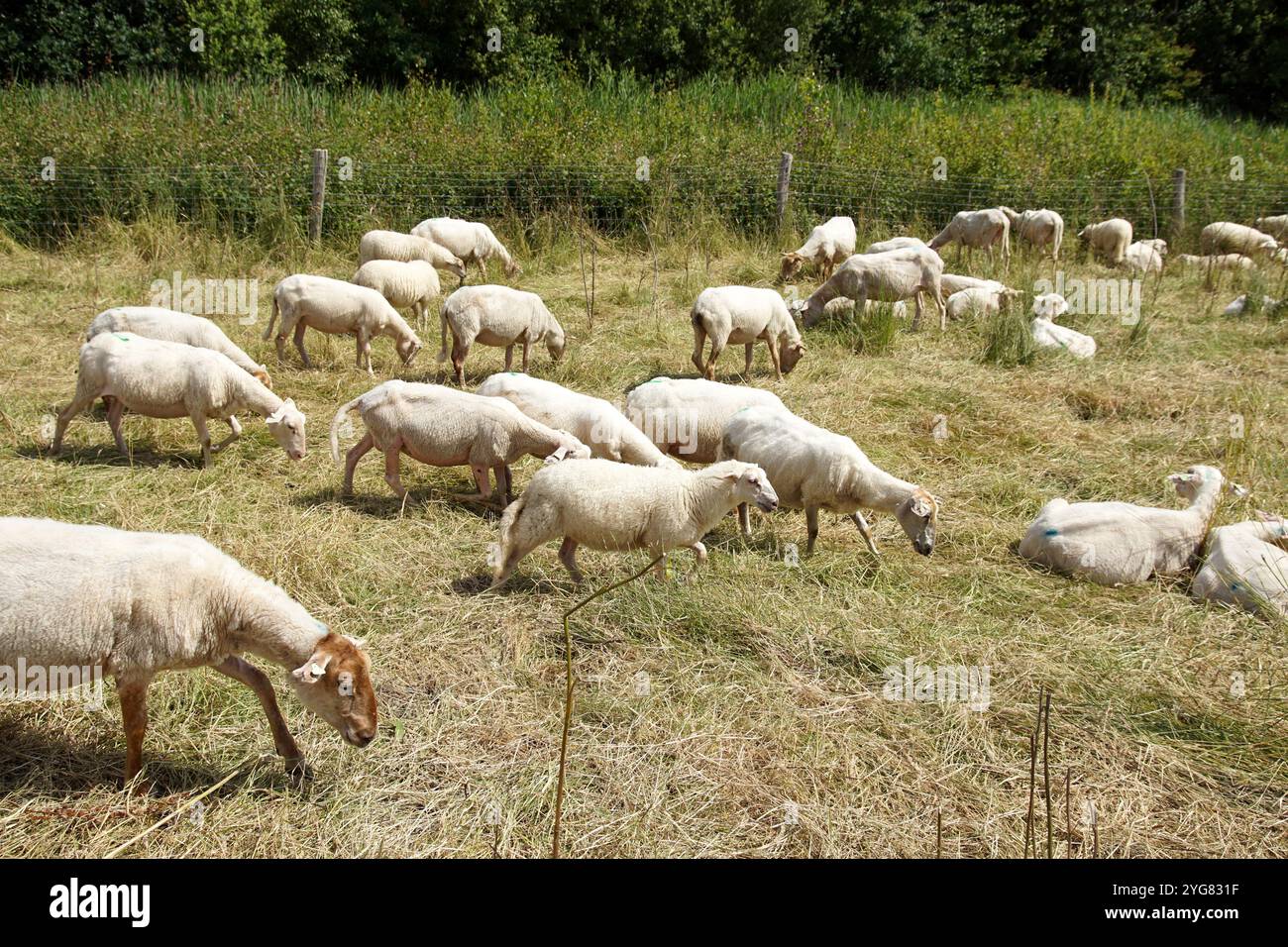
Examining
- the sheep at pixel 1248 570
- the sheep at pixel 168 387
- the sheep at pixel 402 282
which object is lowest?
the sheep at pixel 1248 570

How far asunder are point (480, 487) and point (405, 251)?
22.7 ft

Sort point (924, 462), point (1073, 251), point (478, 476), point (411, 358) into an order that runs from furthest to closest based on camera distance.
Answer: point (1073, 251) → point (411, 358) → point (924, 462) → point (478, 476)

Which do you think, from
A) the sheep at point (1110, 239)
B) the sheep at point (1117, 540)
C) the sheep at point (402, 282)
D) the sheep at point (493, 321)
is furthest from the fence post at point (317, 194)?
the sheep at point (1110, 239)

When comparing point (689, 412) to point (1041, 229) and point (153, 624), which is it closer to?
point (153, 624)

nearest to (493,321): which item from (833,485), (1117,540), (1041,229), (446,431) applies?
(446,431)

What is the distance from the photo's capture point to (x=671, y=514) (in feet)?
19.9

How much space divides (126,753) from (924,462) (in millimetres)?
6039

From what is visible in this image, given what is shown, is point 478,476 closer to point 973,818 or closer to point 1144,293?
point 973,818

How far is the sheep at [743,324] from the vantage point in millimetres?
9820

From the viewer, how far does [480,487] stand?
722cm

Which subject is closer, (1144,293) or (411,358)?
(411,358)

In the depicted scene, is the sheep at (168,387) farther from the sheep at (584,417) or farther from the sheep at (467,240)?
the sheep at (467,240)

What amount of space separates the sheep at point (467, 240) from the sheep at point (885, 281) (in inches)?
182

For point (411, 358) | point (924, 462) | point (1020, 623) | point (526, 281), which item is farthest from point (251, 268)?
point (1020, 623)
